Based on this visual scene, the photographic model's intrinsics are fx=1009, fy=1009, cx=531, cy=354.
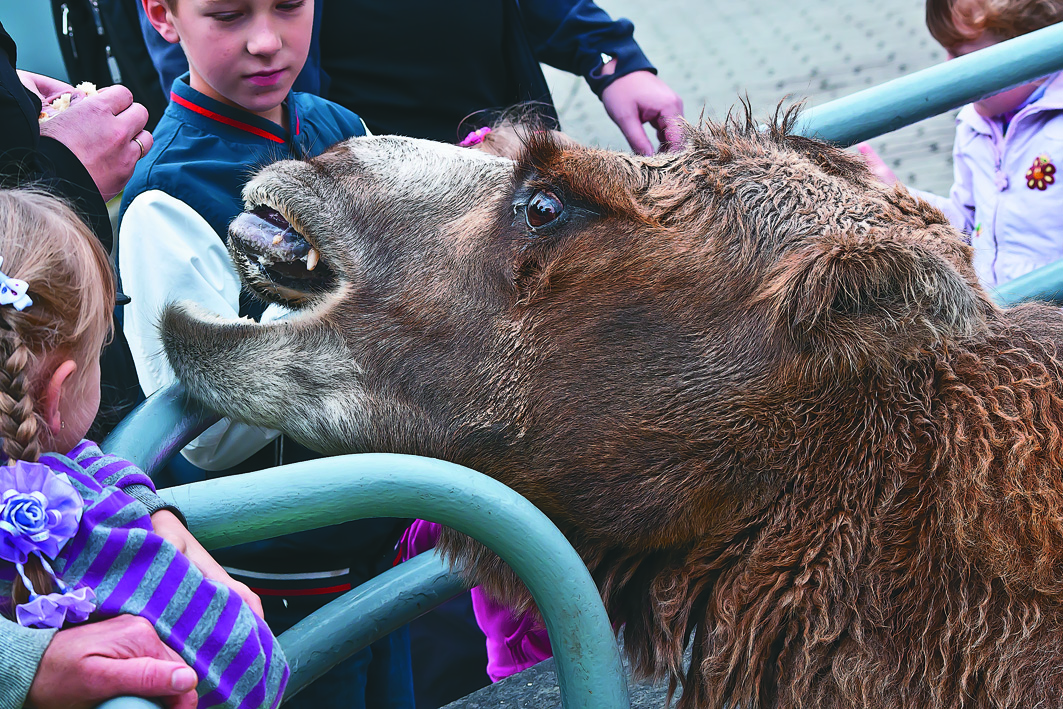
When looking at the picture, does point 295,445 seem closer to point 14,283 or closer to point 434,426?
point 434,426

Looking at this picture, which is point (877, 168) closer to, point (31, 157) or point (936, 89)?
point (936, 89)

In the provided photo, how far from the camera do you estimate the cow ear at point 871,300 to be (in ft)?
6.52

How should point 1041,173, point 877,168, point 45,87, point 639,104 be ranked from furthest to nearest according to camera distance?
point 1041,173
point 639,104
point 45,87
point 877,168

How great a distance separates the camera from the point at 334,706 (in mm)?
2863

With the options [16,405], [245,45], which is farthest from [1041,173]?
[16,405]

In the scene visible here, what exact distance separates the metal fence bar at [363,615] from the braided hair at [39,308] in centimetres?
71

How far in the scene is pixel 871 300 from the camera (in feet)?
6.64

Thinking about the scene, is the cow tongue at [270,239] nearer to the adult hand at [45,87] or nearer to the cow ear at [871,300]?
the adult hand at [45,87]

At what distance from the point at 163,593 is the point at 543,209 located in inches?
46.6

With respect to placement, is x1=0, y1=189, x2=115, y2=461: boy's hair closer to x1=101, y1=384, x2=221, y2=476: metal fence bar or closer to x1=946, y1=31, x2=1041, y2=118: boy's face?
x1=101, y1=384, x2=221, y2=476: metal fence bar

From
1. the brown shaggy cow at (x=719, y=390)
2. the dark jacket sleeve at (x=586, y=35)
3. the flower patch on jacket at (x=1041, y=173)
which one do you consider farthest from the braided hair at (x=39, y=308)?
the flower patch on jacket at (x=1041, y=173)

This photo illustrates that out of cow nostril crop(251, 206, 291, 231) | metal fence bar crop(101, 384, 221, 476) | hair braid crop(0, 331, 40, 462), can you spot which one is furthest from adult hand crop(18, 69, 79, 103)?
hair braid crop(0, 331, 40, 462)

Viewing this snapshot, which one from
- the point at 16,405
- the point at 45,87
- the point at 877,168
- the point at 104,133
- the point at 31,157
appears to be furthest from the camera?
the point at 45,87

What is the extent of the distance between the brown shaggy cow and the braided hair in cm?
48
